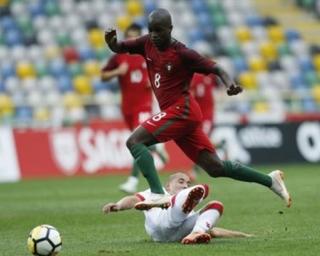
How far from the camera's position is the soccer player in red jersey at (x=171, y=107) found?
10.5 m

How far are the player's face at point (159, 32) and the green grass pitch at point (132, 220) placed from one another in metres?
2.11

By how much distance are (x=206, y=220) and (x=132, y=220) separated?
3531 mm

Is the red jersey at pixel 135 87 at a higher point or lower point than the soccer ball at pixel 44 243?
higher

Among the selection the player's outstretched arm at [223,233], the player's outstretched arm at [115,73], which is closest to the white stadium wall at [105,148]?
the player's outstretched arm at [115,73]

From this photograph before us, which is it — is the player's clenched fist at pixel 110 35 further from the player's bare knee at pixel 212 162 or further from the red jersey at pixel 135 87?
the red jersey at pixel 135 87

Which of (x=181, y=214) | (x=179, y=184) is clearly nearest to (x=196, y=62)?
(x=179, y=184)

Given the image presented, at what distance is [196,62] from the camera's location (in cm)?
1054

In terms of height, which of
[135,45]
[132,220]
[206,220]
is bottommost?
[132,220]

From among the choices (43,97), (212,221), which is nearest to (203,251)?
(212,221)

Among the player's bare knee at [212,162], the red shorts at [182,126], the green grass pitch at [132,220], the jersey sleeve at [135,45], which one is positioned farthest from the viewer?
the jersey sleeve at [135,45]

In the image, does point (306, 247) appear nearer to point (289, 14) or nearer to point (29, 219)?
point (29, 219)

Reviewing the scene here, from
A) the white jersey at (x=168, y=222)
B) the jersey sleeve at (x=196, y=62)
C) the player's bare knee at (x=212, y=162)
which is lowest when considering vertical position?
the white jersey at (x=168, y=222)

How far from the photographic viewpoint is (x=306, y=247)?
9555 mm

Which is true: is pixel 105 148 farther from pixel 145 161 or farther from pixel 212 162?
pixel 145 161
